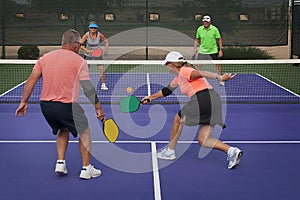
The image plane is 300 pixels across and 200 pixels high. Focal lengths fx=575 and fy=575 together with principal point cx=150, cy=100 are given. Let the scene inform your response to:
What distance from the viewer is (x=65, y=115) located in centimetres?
595

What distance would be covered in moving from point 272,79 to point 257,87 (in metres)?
2.00

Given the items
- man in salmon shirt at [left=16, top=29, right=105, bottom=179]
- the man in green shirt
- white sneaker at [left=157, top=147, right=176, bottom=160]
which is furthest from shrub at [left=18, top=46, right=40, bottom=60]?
man in salmon shirt at [left=16, top=29, right=105, bottom=179]

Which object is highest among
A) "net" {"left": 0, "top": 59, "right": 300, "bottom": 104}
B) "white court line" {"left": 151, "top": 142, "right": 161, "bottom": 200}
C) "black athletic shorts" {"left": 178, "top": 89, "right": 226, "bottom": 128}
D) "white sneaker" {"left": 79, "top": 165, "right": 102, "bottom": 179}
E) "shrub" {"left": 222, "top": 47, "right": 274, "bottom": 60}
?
"shrub" {"left": 222, "top": 47, "right": 274, "bottom": 60}

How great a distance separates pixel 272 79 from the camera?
1572cm

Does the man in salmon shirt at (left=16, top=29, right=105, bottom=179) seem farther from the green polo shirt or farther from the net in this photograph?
the green polo shirt

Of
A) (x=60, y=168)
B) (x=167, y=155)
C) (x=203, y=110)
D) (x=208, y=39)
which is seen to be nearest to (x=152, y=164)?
(x=167, y=155)

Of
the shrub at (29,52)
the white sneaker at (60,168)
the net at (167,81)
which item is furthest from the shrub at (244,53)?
the white sneaker at (60,168)

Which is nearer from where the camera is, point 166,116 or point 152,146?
point 152,146

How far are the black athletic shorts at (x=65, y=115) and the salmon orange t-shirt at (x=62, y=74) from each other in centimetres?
6

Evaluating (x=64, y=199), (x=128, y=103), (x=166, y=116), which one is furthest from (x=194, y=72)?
(x=166, y=116)

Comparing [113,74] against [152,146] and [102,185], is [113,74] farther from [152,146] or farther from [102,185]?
[102,185]

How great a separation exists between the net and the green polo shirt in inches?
16.2

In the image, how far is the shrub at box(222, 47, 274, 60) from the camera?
64.7 feet

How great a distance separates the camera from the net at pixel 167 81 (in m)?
11.6
